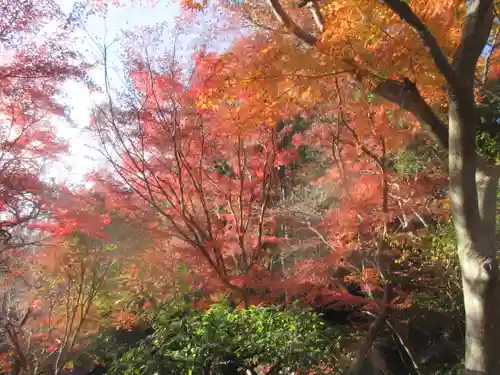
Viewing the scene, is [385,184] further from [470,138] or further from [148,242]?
[148,242]

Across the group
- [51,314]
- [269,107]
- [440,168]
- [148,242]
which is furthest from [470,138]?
[51,314]

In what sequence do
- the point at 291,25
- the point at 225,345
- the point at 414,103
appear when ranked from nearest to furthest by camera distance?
1. the point at 225,345
2. the point at 414,103
3. the point at 291,25

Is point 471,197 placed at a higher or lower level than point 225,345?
higher

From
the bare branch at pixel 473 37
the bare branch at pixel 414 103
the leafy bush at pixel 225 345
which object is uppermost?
the bare branch at pixel 473 37

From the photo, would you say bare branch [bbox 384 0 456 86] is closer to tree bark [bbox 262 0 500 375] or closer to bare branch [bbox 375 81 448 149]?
tree bark [bbox 262 0 500 375]

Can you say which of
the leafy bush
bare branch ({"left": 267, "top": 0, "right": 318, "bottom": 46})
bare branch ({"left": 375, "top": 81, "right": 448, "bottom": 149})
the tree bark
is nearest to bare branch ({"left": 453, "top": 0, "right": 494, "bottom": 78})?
the tree bark

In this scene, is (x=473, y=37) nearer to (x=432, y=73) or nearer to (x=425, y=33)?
(x=425, y=33)

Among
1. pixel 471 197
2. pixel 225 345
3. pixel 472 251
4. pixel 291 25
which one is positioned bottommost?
pixel 225 345

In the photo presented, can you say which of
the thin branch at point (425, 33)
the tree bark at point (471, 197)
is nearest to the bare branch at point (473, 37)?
the tree bark at point (471, 197)

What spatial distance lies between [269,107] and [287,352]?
2.95m

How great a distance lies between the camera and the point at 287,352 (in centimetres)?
301

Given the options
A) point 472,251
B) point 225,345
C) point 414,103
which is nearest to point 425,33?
point 414,103

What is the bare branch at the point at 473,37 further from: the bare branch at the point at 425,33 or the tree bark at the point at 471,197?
the bare branch at the point at 425,33

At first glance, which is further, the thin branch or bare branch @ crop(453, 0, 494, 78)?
bare branch @ crop(453, 0, 494, 78)
